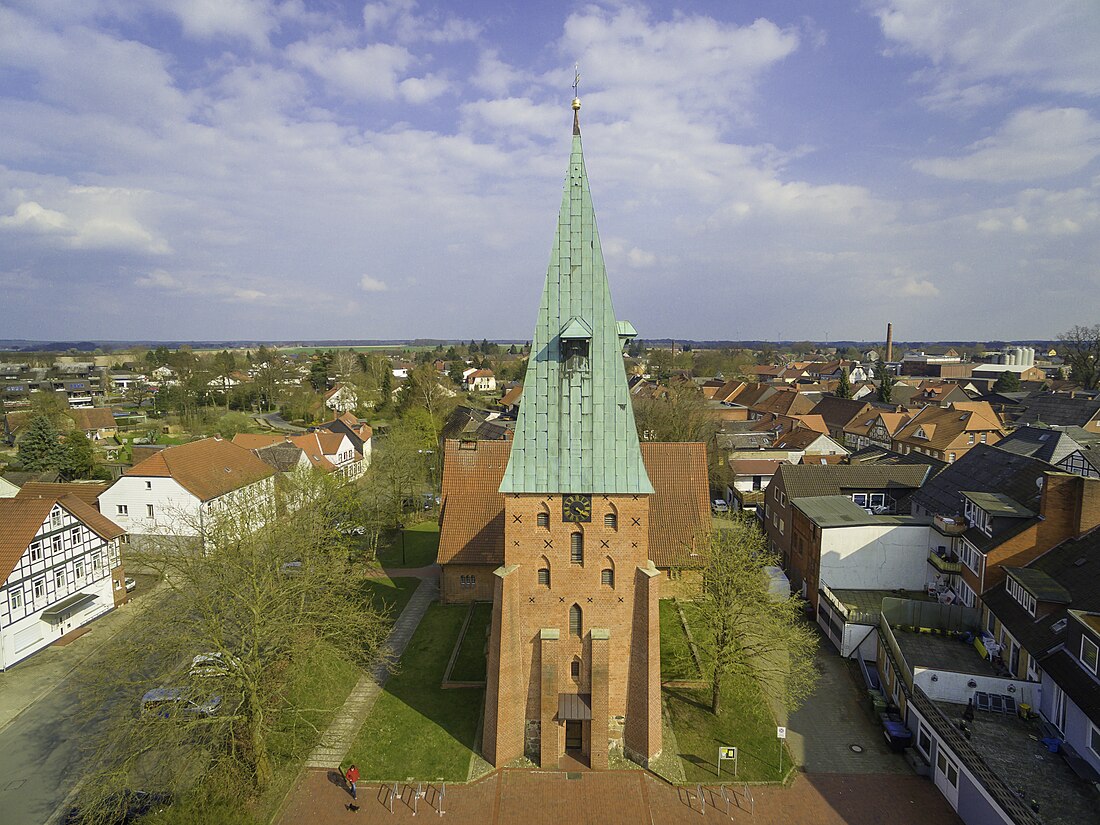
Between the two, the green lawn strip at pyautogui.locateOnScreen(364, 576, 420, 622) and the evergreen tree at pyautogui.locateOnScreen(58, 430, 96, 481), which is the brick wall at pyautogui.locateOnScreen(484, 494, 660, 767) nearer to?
the green lawn strip at pyautogui.locateOnScreen(364, 576, 420, 622)

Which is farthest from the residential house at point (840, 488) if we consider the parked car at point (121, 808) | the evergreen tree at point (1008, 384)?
the evergreen tree at point (1008, 384)

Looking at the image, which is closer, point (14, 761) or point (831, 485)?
point (14, 761)

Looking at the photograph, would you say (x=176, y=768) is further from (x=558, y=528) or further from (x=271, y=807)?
→ (x=558, y=528)

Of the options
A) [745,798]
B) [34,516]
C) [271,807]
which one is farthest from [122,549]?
[745,798]

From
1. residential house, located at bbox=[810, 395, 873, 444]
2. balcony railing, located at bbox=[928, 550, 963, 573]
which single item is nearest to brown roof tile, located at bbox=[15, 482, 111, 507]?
balcony railing, located at bbox=[928, 550, 963, 573]

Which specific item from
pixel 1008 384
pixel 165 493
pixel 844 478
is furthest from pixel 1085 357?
pixel 165 493

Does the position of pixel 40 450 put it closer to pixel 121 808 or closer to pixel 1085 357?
pixel 121 808

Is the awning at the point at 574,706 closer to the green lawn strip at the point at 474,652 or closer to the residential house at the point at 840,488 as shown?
the green lawn strip at the point at 474,652
